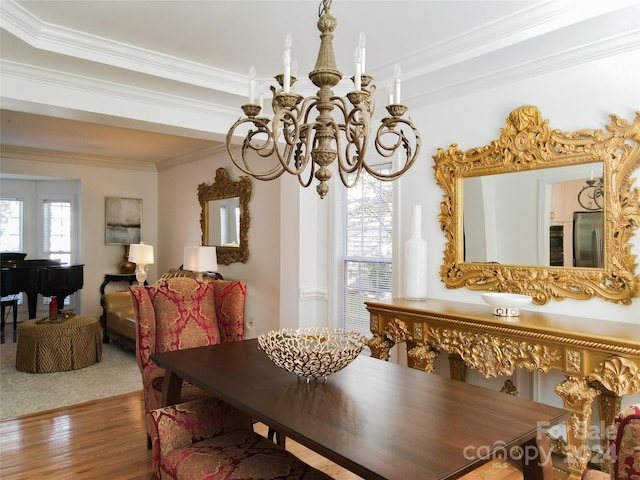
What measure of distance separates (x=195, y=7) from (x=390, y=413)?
2.34 metres

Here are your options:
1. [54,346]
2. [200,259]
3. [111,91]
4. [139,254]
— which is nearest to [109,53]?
[111,91]

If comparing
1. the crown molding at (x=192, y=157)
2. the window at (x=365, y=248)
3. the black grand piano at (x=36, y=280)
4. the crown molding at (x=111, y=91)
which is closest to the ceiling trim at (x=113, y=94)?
the crown molding at (x=111, y=91)

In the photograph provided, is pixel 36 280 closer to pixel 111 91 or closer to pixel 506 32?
pixel 111 91

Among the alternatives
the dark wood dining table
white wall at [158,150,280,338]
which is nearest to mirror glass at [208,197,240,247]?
white wall at [158,150,280,338]

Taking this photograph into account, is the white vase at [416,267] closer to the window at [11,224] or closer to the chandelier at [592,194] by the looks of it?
the chandelier at [592,194]

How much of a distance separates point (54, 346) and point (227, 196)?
2.57m

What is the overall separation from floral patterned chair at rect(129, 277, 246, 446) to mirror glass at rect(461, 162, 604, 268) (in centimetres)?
175

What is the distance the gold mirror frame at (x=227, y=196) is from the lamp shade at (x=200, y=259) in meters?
0.62

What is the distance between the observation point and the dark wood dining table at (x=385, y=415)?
127 centimetres

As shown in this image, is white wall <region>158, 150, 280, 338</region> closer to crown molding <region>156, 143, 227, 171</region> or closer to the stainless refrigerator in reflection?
crown molding <region>156, 143, 227, 171</region>

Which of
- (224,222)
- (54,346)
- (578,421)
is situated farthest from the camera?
(224,222)

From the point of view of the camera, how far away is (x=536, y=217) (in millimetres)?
2883

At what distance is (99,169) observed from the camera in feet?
24.3

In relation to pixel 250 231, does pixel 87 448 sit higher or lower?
lower
